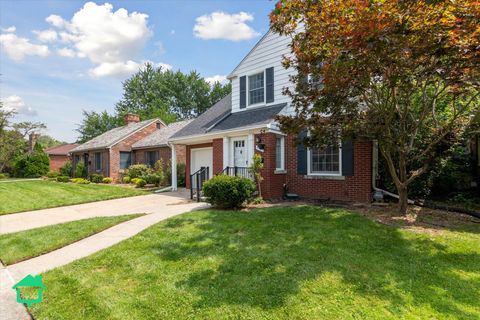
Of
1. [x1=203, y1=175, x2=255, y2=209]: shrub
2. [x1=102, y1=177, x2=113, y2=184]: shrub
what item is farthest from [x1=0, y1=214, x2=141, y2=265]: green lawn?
A: [x1=102, y1=177, x2=113, y2=184]: shrub

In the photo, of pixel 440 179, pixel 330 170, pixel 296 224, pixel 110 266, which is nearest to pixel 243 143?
pixel 330 170

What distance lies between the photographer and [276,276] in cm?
372

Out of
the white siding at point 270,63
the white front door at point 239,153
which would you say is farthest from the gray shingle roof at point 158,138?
the white front door at point 239,153

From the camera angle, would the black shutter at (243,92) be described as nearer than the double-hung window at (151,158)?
Yes

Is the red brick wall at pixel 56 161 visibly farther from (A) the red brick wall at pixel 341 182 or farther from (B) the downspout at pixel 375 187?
(B) the downspout at pixel 375 187

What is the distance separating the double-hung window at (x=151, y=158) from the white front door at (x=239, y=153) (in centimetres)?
1034

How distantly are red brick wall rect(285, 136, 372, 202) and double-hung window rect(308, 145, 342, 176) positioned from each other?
0.26 metres

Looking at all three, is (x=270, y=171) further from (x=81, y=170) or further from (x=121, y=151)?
(x=81, y=170)

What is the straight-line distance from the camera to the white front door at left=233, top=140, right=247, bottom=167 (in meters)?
11.1

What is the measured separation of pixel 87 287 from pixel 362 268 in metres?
3.79

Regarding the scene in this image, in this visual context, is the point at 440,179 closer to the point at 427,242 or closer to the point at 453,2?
the point at 427,242

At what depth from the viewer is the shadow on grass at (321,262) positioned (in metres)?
3.26

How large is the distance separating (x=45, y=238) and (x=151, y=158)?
1489cm

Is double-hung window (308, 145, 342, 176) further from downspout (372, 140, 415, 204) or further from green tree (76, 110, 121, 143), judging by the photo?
green tree (76, 110, 121, 143)
